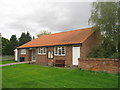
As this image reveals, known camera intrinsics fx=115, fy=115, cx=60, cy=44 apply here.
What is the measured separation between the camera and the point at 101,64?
1024cm

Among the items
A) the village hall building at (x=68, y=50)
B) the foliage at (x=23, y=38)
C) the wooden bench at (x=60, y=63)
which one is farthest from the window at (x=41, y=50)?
the foliage at (x=23, y=38)

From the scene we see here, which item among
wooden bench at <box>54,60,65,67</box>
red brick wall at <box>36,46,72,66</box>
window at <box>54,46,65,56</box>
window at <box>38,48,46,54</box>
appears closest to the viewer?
red brick wall at <box>36,46,72,66</box>

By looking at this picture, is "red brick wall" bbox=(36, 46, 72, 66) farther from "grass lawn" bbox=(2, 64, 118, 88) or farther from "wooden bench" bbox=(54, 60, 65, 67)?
"grass lawn" bbox=(2, 64, 118, 88)

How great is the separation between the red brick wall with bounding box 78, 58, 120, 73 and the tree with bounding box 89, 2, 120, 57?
322 centimetres

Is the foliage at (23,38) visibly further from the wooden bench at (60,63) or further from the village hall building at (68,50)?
the wooden bench at (60,63)

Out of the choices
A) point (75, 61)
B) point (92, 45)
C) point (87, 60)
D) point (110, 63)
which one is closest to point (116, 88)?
point (110, 63)

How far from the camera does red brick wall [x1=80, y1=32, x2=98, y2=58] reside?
14.3m

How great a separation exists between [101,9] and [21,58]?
1709 centimetres

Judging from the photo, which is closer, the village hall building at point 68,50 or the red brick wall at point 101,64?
the red brick wall at point 101,64

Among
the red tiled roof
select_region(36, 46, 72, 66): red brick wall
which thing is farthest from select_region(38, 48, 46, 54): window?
the red tiled roof

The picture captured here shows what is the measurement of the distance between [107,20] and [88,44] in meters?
4.27

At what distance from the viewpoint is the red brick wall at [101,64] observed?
31.0 feet

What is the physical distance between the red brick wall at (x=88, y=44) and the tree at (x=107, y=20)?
2.06 metres

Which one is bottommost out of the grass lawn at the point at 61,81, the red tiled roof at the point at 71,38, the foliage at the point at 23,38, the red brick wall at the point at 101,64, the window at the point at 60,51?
the grass lawn at the point at 61,81
